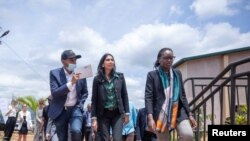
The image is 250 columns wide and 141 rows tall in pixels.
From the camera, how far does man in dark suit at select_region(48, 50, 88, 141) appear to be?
18.2 feet

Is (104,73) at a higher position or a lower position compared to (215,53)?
lower

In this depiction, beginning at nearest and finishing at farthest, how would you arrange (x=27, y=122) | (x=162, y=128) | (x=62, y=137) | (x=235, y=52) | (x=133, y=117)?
(x=162, y=128)
(x=62, y=137)
(x=133, y=117)
(x=27, y=122)
(x=235, y=52)

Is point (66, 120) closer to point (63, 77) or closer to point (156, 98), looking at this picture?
point (63, 77)

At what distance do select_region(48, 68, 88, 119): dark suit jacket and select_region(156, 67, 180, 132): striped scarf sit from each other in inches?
45.4

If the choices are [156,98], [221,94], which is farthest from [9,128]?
[221,94]

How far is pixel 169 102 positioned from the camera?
5355mm

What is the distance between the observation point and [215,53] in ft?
69.3

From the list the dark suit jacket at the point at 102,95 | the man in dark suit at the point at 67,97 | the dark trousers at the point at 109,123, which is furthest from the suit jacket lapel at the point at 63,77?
the dark trousers at the point at 109,123

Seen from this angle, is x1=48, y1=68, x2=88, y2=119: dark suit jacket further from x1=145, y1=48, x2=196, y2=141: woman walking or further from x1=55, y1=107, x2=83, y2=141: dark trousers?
x1=145, y1=48, x2=196, y2=141: woman walking

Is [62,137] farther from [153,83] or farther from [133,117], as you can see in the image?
[133,117]

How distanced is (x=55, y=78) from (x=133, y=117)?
3014 mm

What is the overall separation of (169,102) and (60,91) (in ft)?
4.75

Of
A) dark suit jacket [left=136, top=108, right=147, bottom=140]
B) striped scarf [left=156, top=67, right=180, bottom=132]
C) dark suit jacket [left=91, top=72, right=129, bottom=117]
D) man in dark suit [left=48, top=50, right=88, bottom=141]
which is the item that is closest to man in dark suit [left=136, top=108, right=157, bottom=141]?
dark suit jacket [left=136, top=108, right=147, bottom=140]

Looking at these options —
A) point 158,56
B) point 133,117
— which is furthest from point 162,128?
point 133,117
